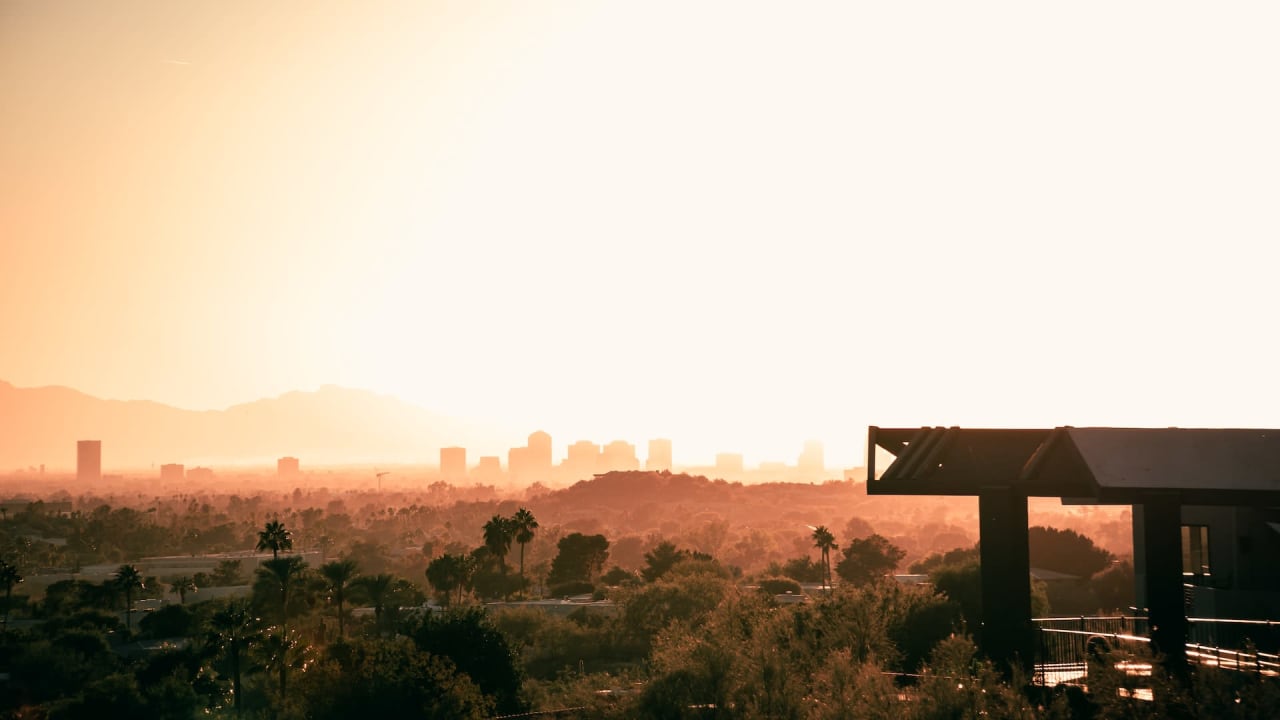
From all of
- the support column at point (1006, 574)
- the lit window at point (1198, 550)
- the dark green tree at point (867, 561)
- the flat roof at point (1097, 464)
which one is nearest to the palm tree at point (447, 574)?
the dark green tree at point (867, 561)

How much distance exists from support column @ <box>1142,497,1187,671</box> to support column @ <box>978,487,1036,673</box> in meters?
2.13

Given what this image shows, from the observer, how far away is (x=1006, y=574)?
2069 centimetres

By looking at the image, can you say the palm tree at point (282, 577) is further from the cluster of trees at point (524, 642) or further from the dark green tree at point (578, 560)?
the dark green tree at point (578, 560)

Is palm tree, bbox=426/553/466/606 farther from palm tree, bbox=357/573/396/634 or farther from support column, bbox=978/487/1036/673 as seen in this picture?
support column, bbox=978/487/1036/673

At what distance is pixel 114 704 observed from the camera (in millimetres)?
48500

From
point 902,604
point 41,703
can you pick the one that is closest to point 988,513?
point 902,604

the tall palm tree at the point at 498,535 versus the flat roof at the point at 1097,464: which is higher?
the flat roof at the point at 1097,464

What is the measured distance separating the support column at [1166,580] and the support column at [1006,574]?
6.98 ft

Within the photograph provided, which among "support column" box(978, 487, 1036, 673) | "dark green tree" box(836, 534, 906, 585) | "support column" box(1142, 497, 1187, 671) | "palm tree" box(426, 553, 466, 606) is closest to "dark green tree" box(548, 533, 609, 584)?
"palm tree" box(426, 553, 466, 606)

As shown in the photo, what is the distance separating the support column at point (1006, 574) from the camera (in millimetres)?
20578

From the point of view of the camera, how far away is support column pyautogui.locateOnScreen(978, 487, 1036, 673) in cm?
2058

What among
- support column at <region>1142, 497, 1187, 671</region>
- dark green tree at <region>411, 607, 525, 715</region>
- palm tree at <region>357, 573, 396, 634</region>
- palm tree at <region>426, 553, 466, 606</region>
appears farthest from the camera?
palm tree at <region>426, 553, 466, 606</region>

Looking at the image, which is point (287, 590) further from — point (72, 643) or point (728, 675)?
point (728, 675)

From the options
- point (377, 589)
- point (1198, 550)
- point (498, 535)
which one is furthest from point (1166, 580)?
point (498, 535)
